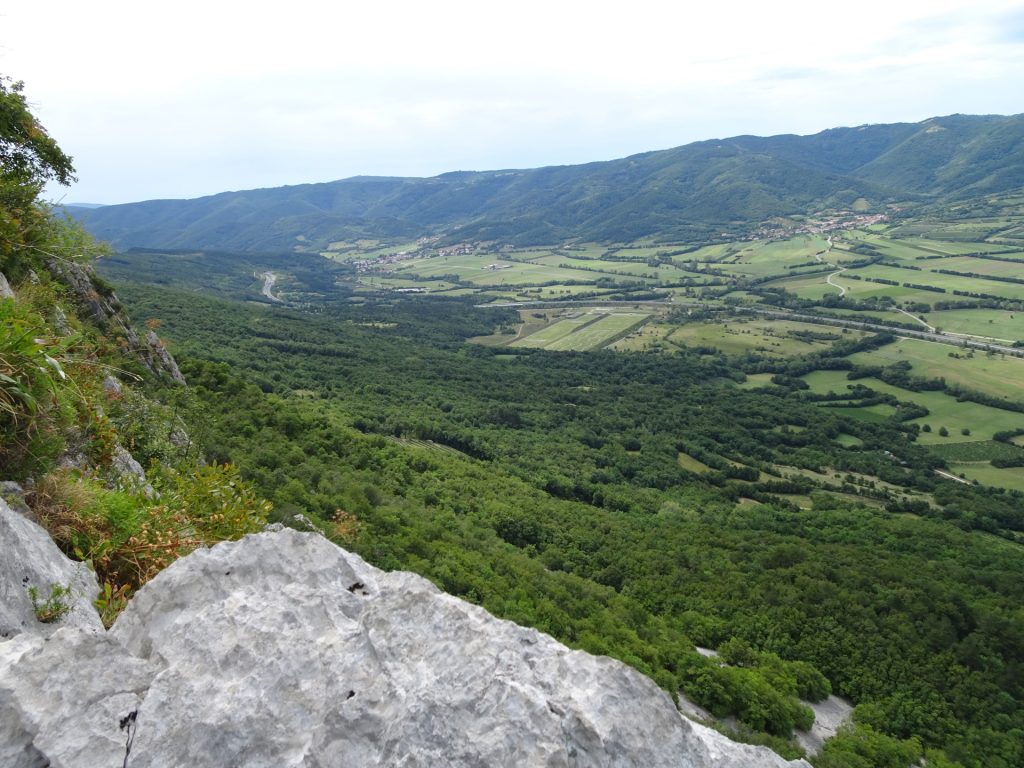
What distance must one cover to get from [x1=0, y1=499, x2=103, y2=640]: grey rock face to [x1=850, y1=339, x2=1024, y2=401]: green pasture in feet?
553

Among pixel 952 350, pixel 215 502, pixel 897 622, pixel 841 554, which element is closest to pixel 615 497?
pixel 841 554

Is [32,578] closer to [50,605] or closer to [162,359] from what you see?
[50,605]

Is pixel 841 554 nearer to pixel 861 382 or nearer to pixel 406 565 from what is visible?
pixel 406 565

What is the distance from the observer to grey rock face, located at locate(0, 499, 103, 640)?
6.32 meters

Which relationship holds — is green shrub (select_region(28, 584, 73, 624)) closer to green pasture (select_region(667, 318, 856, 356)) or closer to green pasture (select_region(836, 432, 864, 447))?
A: green pasture (select_region(836, 432, 864, 447))

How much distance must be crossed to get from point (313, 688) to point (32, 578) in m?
3.62

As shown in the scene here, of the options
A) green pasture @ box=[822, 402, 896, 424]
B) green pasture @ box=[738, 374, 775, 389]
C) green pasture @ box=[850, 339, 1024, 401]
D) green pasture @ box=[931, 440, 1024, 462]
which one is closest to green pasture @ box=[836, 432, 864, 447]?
green pasture @ box=[822, 402, 896, 424]

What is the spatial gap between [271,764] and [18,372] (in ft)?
21.6

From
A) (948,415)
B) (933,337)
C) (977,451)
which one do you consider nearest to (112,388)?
(977,451)

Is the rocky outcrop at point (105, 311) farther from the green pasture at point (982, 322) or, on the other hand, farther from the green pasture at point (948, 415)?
the green pasture at point (982, 322)

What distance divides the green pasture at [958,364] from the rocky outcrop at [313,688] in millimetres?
164688

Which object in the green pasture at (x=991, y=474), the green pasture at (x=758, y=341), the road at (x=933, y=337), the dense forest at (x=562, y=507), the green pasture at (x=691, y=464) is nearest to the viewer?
the dense forest at (x=562, y=507)

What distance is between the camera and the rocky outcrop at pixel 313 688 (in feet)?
→ 17.5

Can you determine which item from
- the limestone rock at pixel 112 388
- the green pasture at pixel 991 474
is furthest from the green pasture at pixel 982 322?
the limestone rock at pixel 112 388
